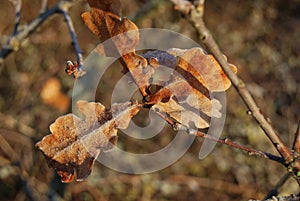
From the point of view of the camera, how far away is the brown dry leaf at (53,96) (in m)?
3.28

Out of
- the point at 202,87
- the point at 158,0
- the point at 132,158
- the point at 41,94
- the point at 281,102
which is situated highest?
the point at 202,87

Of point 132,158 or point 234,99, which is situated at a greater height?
point 132,158

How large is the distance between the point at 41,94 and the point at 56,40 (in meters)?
0.68

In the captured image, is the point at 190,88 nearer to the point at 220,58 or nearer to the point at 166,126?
the point at 220,58

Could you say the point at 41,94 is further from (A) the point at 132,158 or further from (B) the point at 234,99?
(B) the point at 234,99

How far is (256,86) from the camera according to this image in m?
3.32

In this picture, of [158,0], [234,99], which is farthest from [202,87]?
[234,99]

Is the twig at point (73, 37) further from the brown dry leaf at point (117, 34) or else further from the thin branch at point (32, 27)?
the brown dry leaf at point (117, 34)

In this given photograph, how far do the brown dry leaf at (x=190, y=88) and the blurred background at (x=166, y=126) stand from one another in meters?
1.31

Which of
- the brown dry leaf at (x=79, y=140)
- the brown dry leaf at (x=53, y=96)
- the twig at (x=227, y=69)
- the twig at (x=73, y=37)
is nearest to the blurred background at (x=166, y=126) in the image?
the brown dry leaf at (x=53, y=96)

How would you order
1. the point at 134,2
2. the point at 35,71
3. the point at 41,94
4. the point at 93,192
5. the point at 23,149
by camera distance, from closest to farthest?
the point at 93,192
the point at 23,149
the point at 41,94
the point at 35,71
the point at 134,2

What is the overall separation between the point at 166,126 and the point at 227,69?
257 cm

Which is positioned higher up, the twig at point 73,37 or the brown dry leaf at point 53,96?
the twig at point 73,37

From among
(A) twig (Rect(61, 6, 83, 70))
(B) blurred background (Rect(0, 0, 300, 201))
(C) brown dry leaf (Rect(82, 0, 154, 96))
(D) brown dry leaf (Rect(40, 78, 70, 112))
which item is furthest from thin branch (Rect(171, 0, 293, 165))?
(D) brown dry leaf (Rect(40, 78, 70, 112))
